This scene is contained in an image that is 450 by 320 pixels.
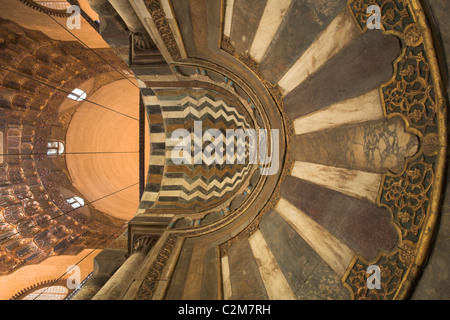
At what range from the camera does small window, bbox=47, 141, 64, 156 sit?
6.98m

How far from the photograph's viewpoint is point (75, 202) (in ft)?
25.2

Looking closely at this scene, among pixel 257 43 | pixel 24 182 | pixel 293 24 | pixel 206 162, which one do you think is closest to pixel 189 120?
pixel 206 162

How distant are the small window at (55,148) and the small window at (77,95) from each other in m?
1.63

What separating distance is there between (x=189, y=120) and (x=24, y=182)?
5.56 metres

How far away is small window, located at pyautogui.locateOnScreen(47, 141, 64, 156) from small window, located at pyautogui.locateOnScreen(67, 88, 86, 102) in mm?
1626

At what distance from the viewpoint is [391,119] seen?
5.52 feet

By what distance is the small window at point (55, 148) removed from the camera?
6984 millimetres

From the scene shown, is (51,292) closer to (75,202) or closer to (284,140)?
(75,202)

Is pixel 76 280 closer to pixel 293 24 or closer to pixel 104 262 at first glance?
pixel 104 262
